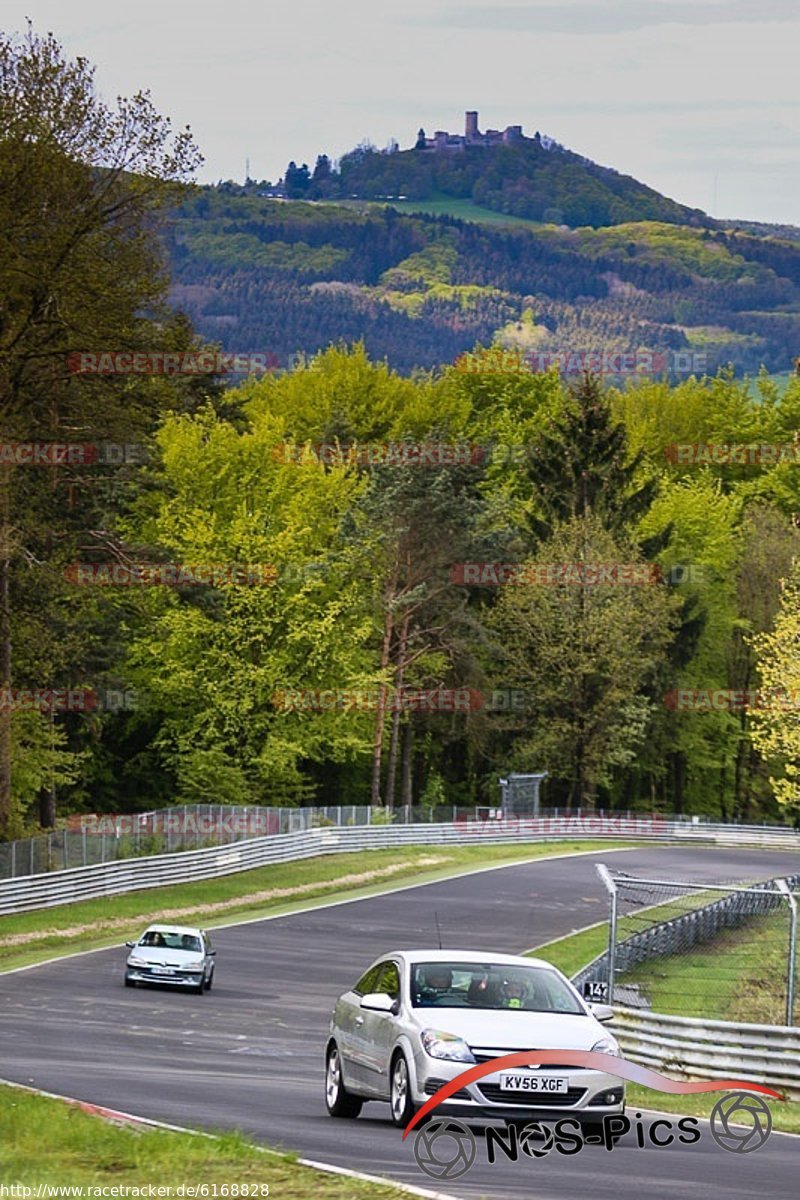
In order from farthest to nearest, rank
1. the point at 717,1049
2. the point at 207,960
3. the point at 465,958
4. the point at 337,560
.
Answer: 1. the point at 337,560
2. the point at 207,960
3. the point at 717,1049
4. the point at 465,958

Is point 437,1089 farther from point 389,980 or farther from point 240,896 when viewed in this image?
point 240,896

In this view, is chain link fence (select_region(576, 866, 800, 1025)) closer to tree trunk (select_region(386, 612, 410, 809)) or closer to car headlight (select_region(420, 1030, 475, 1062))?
car headlight (select_region(420, 1030, 475, 1062))

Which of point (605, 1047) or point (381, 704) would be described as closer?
point (605, 1047)

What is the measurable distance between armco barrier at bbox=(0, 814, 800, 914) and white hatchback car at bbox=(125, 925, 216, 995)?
1115 centimetres

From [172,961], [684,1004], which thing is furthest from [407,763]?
[684,1004]

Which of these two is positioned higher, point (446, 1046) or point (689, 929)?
point (446, 1046)

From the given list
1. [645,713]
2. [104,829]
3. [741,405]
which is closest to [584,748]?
[645,713]

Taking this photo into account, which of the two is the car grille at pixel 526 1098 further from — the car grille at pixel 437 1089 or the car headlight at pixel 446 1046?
the car headlight at pixel 446 1046

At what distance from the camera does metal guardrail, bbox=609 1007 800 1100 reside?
823 inches

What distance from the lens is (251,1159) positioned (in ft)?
42.2

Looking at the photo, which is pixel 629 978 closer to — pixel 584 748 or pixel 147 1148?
pixel 147 1148

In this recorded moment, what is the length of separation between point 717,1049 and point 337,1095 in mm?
5811

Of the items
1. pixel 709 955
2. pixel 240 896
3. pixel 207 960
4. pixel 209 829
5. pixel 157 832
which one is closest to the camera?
pixel 709 955

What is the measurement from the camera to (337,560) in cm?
8225
